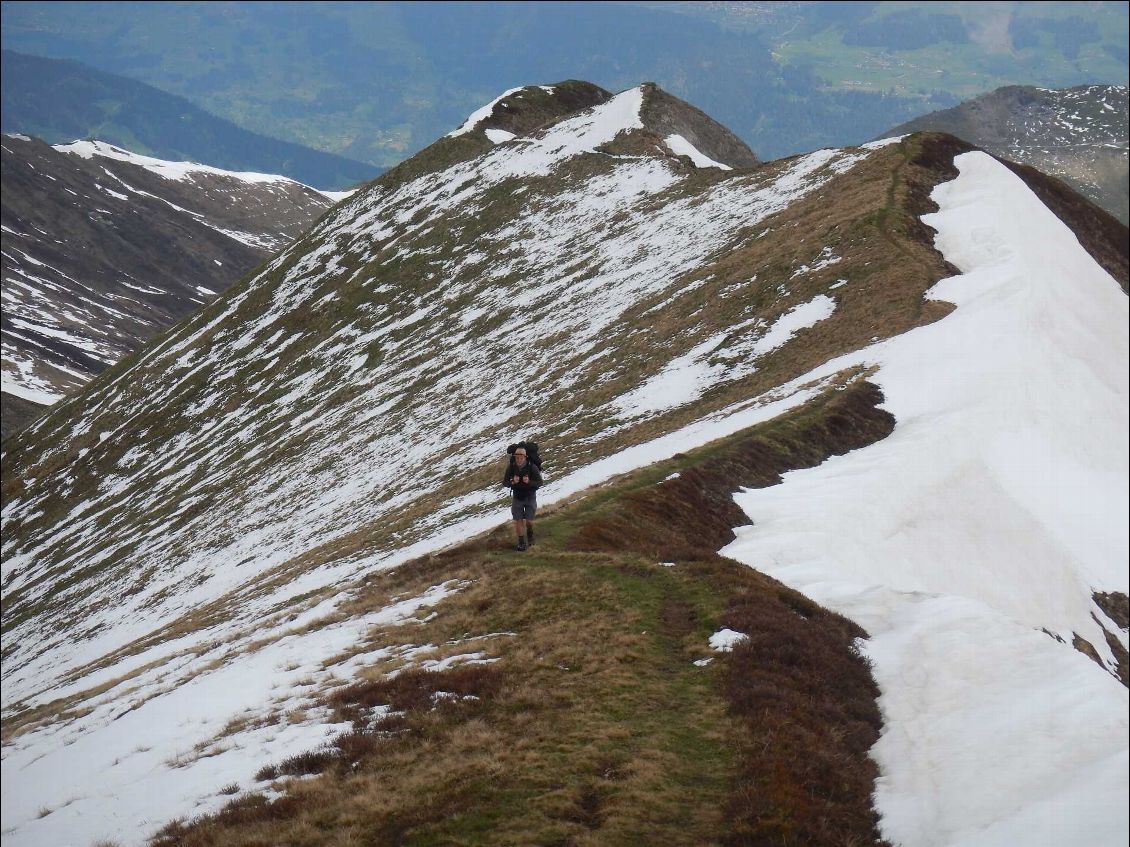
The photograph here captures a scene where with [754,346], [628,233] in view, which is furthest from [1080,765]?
[628,233]

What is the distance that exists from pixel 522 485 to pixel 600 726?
8854mm

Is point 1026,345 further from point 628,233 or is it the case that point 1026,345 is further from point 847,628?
point 628,233

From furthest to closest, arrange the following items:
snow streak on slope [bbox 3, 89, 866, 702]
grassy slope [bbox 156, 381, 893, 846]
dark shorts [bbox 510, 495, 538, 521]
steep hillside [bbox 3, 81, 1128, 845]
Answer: snow streak on slope [bbox 3, 89, 866, 702]
dark shorts [bbox 510, 495, 538, 521]
steep hillside [bbox 3, 81, 1128, 845]
grassy slope [bbox 156, 381, 893, 846]

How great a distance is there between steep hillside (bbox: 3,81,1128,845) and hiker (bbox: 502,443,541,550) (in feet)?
2.93

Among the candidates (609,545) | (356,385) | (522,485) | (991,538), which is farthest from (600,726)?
(356,385)

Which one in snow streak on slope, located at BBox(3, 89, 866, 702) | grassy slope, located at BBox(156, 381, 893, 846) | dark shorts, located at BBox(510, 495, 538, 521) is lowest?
grassy slope, located at BBox(156, 381, 893, 846)

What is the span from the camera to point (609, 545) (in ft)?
70.7

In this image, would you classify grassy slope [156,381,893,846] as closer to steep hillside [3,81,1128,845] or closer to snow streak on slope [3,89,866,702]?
steep hillside [3,81,1128,845]

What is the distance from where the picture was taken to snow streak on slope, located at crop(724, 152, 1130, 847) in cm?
1037

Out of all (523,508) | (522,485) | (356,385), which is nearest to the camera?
(522,485)

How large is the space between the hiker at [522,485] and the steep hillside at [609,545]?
35.2 inches

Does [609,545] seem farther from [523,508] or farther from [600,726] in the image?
[600,726]

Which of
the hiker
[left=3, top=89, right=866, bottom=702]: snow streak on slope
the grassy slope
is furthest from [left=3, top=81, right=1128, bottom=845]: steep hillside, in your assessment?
the hiker

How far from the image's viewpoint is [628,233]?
75250 mm
